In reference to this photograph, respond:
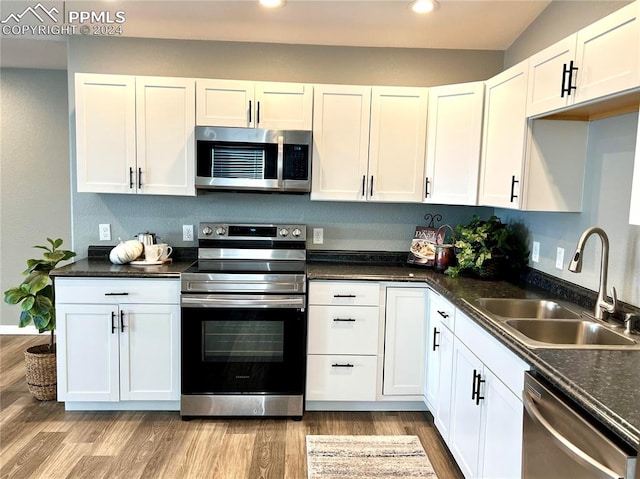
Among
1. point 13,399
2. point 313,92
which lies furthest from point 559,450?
point 13,399

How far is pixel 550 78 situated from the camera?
6.79 feet

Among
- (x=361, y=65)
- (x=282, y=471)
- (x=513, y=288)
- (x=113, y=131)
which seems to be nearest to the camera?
(x=282, y=471)

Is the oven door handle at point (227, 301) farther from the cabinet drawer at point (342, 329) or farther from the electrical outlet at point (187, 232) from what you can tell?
the electrical outlet at point (187, 232)

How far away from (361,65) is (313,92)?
0.53 m

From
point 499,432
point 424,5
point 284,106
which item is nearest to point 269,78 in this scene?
point 284,106

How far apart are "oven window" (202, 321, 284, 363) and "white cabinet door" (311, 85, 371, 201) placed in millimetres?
941

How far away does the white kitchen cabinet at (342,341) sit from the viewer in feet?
9.50

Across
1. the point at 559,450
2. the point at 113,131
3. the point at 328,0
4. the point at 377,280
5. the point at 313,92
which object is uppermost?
the point at 328,0

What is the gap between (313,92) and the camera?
3014mm

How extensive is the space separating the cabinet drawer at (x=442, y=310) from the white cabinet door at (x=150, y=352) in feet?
5.17

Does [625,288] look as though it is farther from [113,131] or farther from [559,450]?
Result: [113,131]

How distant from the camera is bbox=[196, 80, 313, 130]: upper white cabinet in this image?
2.97 m

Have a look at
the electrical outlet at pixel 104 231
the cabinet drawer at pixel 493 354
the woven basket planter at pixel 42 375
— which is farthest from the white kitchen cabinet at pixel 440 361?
the woven basket planter at pixel 42 375

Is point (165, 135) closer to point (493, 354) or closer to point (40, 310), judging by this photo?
point (40, 310)
